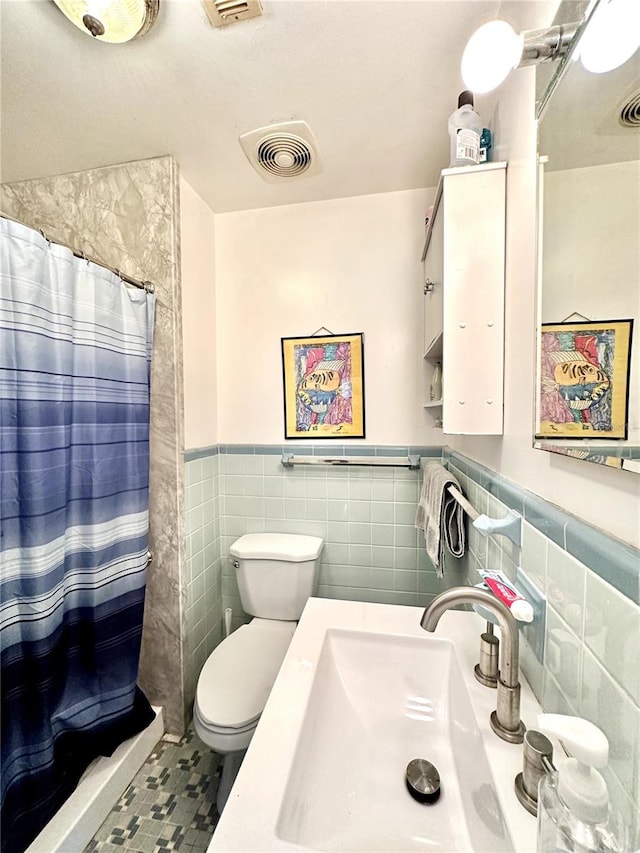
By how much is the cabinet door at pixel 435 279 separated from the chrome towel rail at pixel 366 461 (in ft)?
1.88

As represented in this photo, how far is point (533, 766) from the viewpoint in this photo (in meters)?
0.47

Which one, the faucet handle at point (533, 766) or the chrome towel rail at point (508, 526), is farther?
the chrome towel rail at point (508, 526)

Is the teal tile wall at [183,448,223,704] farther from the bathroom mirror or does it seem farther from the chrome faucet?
the bathroom mirror

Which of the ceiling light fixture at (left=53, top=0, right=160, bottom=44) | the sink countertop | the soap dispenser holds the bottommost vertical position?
the sink countertop

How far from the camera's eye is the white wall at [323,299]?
1.56 metres

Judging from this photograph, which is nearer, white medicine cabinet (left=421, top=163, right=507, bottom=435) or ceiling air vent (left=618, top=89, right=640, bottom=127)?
ceiling air vent (left=618, top=89, right=640, bottom=127)

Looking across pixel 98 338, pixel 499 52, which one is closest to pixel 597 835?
pixel 499 52

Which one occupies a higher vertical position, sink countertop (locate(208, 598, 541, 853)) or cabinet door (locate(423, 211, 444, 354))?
cabinet door (locate(423, 211, 444, 354))

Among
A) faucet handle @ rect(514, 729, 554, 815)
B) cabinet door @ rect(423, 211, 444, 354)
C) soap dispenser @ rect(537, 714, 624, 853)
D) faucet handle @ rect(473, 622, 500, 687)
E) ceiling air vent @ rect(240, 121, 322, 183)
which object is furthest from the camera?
ceiling air vent @ rect(240, 121, 322, 183)

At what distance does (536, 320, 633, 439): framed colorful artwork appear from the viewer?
1.40ft

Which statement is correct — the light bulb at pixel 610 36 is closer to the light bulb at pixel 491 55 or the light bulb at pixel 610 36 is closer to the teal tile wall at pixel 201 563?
the light bulb at pixel 491 55

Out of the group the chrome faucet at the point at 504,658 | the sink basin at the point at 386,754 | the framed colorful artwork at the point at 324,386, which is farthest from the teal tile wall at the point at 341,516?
the chrome faucet at the point at 504,658

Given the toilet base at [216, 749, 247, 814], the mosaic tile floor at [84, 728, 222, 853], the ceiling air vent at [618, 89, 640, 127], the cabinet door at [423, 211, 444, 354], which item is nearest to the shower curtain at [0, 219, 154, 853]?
the mosaic tile floor at [84, 728, 222, 853]

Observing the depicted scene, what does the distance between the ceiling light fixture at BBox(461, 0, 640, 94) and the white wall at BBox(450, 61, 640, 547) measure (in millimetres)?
145
